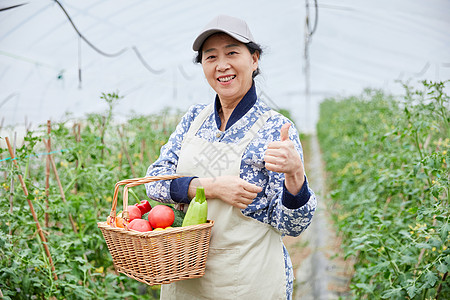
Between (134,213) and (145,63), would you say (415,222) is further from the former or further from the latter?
(145,63)

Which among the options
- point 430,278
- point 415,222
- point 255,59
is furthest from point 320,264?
point 255,59

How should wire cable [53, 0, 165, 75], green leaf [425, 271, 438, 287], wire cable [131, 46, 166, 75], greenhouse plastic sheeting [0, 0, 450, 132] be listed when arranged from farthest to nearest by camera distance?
wire cable [131, 46, 166, 75] → greenhouse plastic sheeting [0, 0, 450, 132] → wire cable [53, 0, 165, 75] → green leaf [425, 271, 438, 287]

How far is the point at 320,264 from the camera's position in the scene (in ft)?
11.5

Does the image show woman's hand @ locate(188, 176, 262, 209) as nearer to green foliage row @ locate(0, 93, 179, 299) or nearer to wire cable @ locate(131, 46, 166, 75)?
green foliage row @ locate(0, 93, 179, 299)

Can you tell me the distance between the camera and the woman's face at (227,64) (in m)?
1.44

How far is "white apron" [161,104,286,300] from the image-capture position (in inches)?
54.8

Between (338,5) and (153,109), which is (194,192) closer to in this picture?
(338,5)

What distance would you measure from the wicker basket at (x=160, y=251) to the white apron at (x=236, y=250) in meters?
0.08

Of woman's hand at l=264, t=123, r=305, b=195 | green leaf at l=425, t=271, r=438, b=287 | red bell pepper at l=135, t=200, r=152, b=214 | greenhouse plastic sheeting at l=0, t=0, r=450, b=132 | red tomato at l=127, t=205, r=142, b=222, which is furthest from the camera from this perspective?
greenhouse plastic sheeting at l=0, t=0, r=450, b=132

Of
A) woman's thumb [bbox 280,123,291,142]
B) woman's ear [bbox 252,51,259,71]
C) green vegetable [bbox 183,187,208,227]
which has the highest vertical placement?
woman's ear [bbox 252,51,259,71]

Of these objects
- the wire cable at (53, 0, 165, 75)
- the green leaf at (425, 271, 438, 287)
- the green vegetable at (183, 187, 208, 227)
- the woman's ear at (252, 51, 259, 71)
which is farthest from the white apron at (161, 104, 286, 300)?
the wire cable at (53, 0, 165, 75)

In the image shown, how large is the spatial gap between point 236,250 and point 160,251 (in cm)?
29

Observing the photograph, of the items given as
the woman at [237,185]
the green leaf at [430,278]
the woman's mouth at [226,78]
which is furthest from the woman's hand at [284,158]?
the green leaf at [430,278]

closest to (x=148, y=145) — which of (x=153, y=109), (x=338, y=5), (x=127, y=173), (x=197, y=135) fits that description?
(x=127, y=173)
